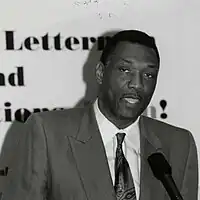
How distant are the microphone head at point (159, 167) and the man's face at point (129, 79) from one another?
16cm

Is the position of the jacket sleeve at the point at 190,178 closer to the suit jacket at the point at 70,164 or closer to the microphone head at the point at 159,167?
the suit jacket at the point at 70,164

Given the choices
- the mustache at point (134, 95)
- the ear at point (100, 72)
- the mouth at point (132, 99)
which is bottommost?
the mouth at point (132, 99)

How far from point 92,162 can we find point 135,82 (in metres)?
0.22

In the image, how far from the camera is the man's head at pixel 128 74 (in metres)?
1.30

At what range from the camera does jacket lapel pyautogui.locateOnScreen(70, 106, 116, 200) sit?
132cm

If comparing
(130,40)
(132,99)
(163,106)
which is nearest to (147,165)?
(132,99)

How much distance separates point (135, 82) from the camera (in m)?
1.29

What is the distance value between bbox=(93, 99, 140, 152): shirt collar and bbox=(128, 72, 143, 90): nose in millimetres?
145

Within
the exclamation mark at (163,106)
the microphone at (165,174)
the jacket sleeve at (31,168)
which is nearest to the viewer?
the microphone at (165,174)

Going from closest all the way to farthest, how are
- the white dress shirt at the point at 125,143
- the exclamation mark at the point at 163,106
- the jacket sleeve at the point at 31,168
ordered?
1. the jacket sleeve at the point at 31,168
2. the white dress shirt at the point at 125,143
3. the exclamation mark at the point at 163,106

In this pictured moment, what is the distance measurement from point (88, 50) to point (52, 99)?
19cm

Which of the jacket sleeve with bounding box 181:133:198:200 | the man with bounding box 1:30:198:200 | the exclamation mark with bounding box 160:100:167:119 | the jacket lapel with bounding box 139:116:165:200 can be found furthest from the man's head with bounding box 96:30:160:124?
the exclamation mark with bounding box 160:100:167:119

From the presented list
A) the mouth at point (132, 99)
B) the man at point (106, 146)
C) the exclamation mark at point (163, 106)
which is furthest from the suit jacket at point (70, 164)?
the exclamation mark at point (163, 106)

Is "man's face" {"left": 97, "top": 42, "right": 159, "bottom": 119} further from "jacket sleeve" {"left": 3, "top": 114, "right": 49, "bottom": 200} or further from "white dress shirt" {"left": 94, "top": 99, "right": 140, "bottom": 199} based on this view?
"jacket sleeve" {"left": 3, "top": 114, "right": 49, "bottom": 200}
